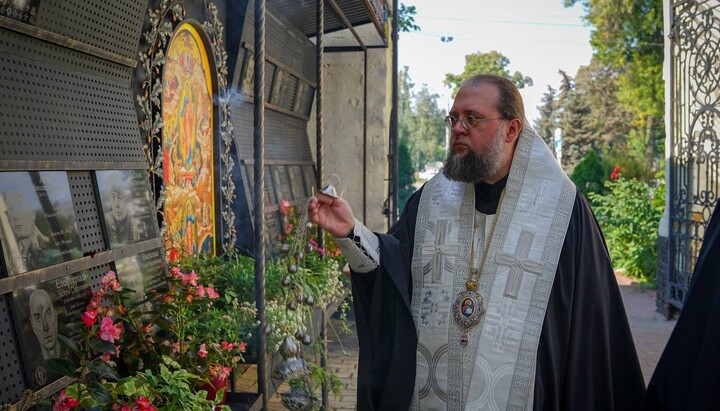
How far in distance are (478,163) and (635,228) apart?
10.5m

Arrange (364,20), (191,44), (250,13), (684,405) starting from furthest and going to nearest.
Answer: (364,20) < (250,13) < (191,44) < (684,405)

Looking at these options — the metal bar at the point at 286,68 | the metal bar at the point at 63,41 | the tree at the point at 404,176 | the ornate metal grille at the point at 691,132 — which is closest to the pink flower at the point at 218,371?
the metal bar at the point at 63,41

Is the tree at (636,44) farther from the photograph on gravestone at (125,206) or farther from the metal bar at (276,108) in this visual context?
the photograph on gravestone at (125,206)

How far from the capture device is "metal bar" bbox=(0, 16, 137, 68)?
8.50 feet

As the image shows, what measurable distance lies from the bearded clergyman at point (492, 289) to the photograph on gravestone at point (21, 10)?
132 cm

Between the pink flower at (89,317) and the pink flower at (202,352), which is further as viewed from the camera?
the pink flower at (202,352)

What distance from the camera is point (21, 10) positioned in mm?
2682

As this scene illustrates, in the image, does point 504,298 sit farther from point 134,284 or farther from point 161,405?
point 134,284

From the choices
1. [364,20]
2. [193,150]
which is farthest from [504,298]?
[364,20]

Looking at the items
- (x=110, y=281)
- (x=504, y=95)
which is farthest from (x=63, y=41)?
(x=504, y=95)

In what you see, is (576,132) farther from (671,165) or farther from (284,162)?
(284,162)

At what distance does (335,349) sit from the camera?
24.0ft

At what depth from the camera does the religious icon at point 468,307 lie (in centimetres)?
283

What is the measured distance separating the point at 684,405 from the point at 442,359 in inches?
36.2
